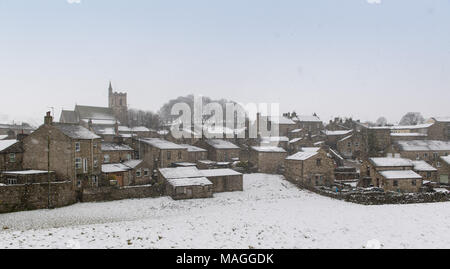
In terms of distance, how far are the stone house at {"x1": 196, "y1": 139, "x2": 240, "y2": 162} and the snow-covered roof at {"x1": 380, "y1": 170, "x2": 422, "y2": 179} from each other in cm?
2725

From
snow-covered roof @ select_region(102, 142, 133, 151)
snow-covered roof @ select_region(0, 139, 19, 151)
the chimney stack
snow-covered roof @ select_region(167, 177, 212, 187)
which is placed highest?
the chimney stack

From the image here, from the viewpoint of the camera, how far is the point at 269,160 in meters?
55.6

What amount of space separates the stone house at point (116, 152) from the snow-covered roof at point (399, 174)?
40.8 meters

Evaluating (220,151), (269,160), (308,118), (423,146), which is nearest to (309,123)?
(308,118)

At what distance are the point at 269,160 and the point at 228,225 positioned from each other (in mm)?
35295

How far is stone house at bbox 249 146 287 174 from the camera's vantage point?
181 ft

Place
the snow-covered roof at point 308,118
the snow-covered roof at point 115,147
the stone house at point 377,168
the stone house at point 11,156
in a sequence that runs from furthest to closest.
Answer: the snow-covered roof at point 308,118
the snow-covered roof at point 115,147
the stone house at point 377,168
the stone house at point 11,156

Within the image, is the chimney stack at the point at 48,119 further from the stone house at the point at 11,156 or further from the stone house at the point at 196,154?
the stone house at the point at 196,154

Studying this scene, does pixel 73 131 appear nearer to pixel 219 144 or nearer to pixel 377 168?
pixel 219 144

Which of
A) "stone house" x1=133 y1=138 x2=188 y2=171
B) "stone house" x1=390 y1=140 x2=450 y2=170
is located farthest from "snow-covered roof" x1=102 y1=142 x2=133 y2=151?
"stone house" x1=390 y1=140 x2=450 y2=170

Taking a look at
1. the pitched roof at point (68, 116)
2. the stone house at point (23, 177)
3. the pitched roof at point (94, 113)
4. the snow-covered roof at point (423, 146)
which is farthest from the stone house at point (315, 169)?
the pitched roof at point (68, 116)

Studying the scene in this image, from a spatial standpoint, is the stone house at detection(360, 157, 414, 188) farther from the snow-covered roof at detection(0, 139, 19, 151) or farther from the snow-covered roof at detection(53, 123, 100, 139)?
the snow-covered roof at detection(0, 139, 19, 151)

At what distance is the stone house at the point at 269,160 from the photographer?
5522 centimetres
